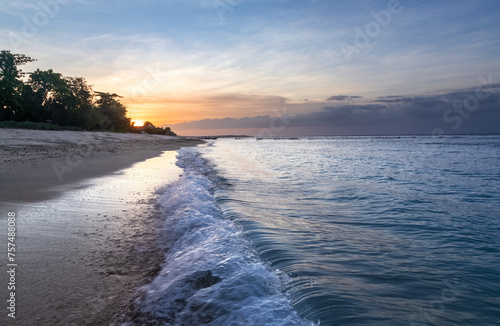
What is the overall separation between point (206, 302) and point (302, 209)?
Result: 5019 mm

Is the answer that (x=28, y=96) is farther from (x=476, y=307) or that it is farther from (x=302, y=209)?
(x=476, y=307)

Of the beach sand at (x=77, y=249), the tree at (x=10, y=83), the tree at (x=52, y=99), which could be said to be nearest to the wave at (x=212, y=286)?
the beach sand at (x=77, y=249)

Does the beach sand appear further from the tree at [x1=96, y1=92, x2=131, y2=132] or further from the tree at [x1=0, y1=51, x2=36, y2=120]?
the tree at [x1=96, y1=92, x2=131, y2=132]

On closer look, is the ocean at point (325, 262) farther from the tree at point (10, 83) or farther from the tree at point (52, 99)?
the tree at point (52, 99)

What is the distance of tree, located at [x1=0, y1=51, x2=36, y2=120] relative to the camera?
37094 mm

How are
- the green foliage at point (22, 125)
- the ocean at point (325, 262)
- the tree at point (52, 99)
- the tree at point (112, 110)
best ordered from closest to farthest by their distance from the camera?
the ocean at point (325, 262) → the green foliage at point (22, 125) → the tree at point (52, 99) → the tree at point (112, 110)

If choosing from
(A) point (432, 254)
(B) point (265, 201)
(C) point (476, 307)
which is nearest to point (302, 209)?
(B) point (265, 201)

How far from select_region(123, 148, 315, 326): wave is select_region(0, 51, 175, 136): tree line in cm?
4439

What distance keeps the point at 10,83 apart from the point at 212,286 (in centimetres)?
4658

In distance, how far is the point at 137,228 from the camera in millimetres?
5480

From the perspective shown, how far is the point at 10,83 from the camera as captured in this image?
3756 cm

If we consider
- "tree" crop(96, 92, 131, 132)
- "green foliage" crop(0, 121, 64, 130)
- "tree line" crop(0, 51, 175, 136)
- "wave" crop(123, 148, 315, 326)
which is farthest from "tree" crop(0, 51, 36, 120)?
"wave" crop(123, 148, 315, 326)

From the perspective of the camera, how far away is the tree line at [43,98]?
37.9 m

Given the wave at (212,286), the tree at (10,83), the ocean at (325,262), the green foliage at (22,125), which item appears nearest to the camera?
the wave at (212,286)
